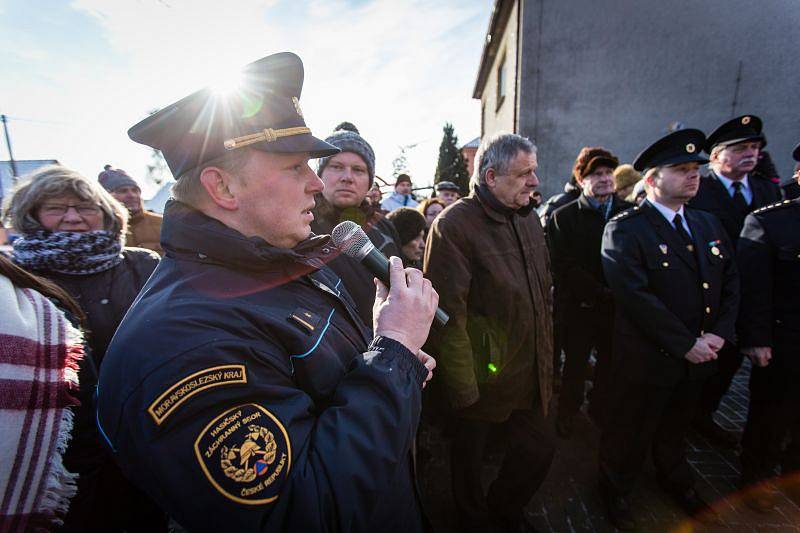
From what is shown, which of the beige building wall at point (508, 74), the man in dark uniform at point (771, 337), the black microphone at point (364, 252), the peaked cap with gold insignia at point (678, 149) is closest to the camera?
the black microphone at point (364, 252)

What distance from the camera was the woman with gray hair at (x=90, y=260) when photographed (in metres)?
1.80

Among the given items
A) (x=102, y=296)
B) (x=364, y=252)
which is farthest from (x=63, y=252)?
(x=364, y=252)

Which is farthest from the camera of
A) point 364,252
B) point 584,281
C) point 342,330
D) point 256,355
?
point 584,281

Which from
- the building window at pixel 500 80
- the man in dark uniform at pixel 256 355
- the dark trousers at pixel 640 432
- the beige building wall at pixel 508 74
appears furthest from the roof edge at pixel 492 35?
the man in dark uniform at pixel 256 355

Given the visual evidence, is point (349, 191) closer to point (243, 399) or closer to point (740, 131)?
point (243, 399)

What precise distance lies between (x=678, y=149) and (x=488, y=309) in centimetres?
190

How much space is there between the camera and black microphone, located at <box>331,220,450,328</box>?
1.39 m

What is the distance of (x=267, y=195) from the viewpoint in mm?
1242

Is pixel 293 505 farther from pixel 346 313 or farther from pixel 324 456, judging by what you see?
pixel 346 313

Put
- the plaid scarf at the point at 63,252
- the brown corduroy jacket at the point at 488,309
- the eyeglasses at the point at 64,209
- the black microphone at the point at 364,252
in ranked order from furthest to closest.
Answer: the brown corduroy jacket at the point at 488,309, the eyeglasses at the point at 64,209, the plaid scarf at the point at 63,252, the black microphone at the point at 364,252

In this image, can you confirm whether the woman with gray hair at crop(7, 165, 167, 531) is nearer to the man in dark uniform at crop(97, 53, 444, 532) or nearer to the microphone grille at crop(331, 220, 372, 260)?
the man in dark uniform at crop(97, 53, 444, 532)

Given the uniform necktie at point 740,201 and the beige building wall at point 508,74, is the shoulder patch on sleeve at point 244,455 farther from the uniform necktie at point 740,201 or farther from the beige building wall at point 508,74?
the beige building wall at point 508,74

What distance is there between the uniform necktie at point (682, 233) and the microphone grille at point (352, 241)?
2501 mm

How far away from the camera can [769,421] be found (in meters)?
2.90
